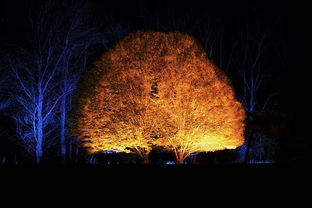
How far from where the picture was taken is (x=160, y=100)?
453 inches

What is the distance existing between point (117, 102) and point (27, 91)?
23.4 ft

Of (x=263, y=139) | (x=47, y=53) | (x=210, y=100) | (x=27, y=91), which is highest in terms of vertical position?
(x=47, y=53)

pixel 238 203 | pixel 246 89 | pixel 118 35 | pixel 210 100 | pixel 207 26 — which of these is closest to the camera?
pixel 238 203

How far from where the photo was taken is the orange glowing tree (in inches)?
454

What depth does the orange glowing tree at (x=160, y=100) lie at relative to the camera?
1153cm

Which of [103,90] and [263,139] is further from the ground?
[103,90]

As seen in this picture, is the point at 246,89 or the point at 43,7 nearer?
the point at 43,7

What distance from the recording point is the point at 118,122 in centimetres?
1183

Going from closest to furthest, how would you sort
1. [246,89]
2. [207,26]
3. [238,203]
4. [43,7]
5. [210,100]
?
[238,203], [210,100], [43,7], [207,26], [246,89]

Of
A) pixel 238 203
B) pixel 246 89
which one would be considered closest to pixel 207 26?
pixel 246 89

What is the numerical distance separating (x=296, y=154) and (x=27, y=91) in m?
17.4

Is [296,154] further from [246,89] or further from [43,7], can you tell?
[43,7]

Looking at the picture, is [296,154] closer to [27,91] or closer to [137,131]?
[137,131]

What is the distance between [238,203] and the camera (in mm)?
4812
